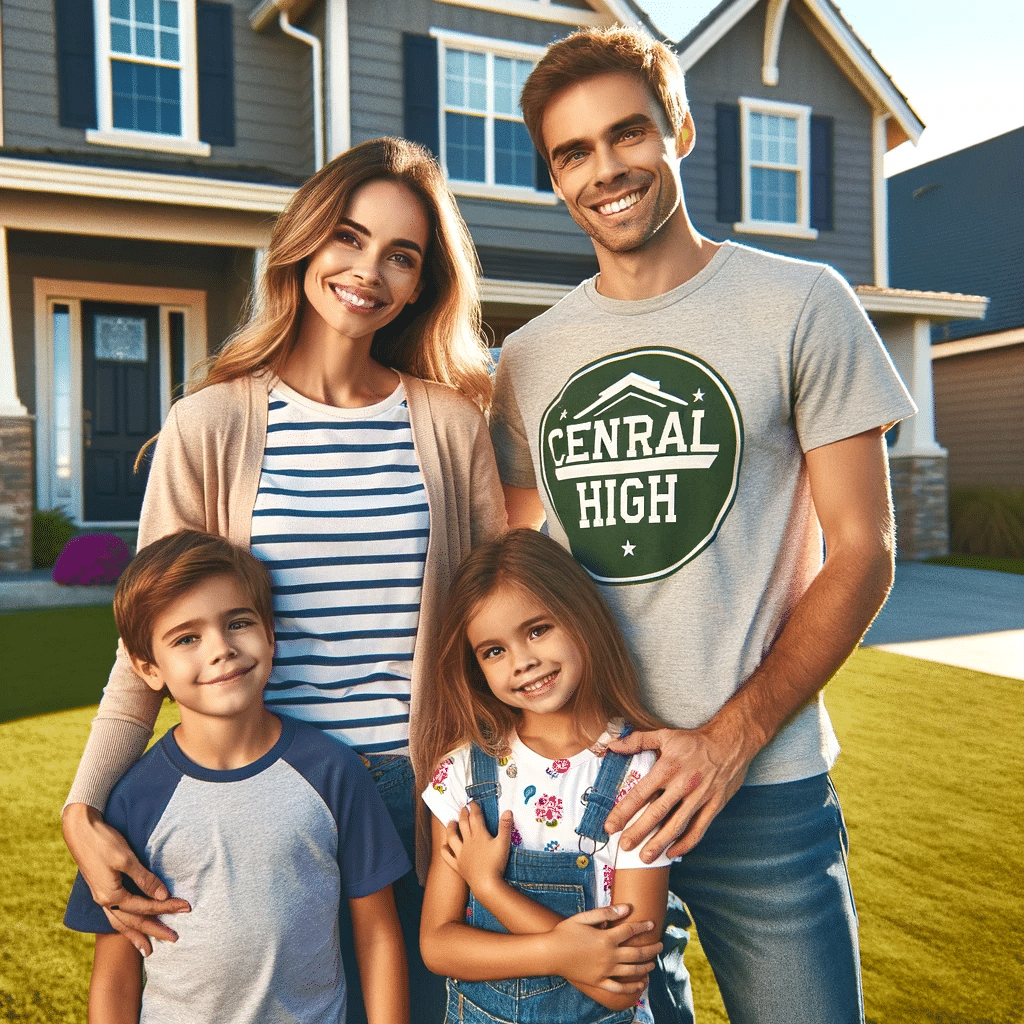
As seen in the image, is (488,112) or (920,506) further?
(920,506)

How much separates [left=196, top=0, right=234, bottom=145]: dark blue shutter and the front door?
2124 millimetres

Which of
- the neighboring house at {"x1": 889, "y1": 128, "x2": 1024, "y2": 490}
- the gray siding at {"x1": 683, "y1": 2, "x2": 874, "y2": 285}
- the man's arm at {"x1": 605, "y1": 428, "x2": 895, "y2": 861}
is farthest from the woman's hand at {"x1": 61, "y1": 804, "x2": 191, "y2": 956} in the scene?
the neighboring house at {"x1": 889, "y1": 128, "x2": 1024, "y2": 490}

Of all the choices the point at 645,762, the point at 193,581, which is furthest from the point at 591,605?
the point at 193,581

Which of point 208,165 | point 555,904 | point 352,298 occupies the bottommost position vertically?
point 555,904

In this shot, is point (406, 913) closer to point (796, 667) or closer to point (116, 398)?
point (796, 667)

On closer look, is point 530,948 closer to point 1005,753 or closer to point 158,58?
point 1005,753

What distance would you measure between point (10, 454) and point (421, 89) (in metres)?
5.89

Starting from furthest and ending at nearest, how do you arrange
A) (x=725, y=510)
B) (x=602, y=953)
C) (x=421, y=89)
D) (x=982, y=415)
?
(x=982, y=415), (x=421, y=89), (x=725, y=510), (x=602, y=953)

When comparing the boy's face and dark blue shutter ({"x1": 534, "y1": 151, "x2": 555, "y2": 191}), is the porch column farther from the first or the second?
the boy's face

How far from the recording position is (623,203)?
5.84 feet

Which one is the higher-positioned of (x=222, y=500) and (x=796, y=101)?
(x=796, y=101)

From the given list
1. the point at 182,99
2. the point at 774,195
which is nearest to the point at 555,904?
the point at 182,99

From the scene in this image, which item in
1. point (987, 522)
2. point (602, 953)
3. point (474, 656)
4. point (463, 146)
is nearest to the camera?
point (602, 953)

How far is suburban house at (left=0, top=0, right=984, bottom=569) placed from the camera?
9016 millimetres
